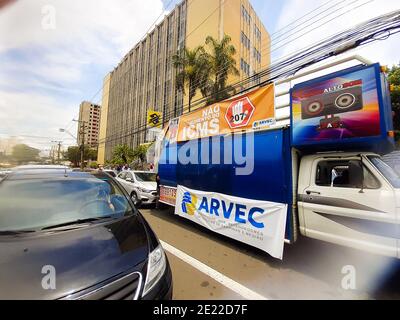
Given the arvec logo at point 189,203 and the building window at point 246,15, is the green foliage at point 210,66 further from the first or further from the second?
the building window at point 246,15

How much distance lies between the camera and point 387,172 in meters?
3.15

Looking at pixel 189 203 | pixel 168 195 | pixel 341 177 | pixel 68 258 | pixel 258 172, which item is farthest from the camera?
pixel 168 195

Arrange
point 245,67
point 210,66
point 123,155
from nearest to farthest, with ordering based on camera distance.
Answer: point 210,66, point 245,67, point 123,155

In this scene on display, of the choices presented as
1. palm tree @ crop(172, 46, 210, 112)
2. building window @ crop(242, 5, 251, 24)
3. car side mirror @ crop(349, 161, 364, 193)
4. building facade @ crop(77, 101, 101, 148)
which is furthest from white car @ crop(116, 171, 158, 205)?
building facade @ crop(77, 101, 101, 148)

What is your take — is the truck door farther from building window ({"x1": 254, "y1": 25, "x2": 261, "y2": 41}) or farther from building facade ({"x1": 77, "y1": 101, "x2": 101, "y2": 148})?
building facade ({"x1": 77, "y1": 101, "x2": 101, "y2": 148})

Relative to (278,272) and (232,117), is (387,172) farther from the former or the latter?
(232,117)

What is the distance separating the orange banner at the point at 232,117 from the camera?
481 cm

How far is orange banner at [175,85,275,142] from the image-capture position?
4812 millimetres

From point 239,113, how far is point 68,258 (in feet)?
15.3

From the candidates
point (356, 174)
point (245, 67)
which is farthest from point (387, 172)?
point (245, 67)

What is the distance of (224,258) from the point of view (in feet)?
13.2

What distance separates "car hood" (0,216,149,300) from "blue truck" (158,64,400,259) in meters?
2.64

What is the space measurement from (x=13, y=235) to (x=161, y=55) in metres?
38.9
